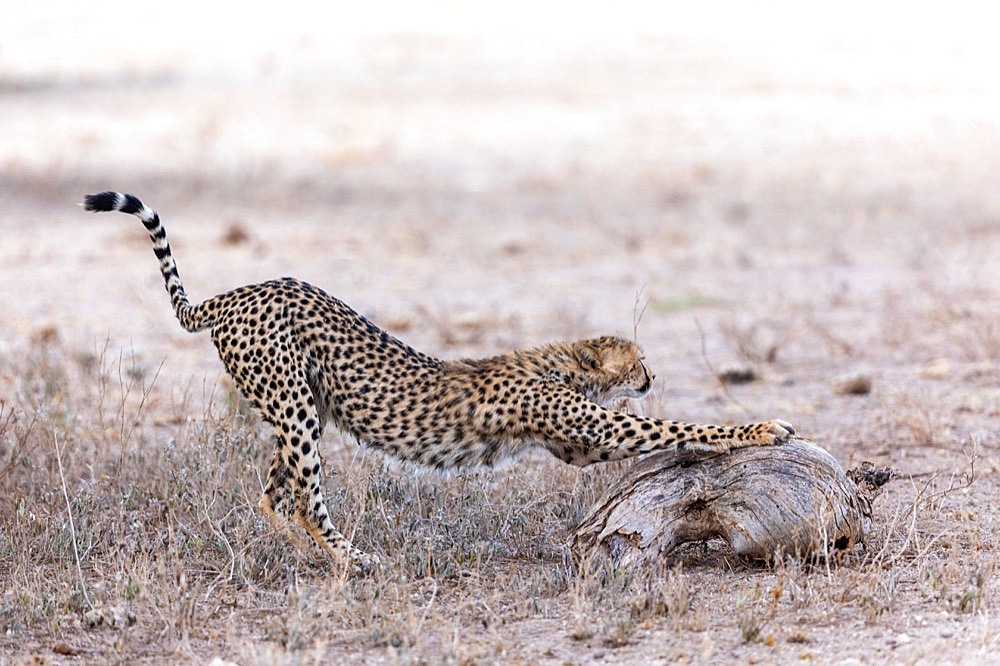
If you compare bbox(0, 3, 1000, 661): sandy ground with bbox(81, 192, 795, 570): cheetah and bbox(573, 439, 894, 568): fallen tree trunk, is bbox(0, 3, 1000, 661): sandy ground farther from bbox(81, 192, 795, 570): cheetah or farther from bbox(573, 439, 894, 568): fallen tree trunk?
bbox(81, 192, 795, 570): cheetah

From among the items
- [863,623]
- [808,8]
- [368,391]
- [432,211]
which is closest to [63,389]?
[368,391]

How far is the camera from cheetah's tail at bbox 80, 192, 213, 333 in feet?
15.3

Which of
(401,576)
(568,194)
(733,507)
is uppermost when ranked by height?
(568,194)

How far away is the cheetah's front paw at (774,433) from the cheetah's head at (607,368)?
537 millimetres

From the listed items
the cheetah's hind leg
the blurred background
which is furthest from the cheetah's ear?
the cheetah's hind leg

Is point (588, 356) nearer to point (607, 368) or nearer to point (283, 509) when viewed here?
point (607, 368)

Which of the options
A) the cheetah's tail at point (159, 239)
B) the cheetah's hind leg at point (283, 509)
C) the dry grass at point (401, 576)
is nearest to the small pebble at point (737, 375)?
the dry grass at point (401, 576)

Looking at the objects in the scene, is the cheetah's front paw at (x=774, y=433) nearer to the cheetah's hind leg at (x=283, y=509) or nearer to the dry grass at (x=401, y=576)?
the dry grass at (x=401, y=576)

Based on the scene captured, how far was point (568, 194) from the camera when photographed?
14719 mm

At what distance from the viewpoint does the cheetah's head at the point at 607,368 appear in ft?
15.9

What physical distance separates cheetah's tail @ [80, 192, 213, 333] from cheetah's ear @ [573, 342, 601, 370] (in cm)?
122

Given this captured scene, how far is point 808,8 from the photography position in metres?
24.6

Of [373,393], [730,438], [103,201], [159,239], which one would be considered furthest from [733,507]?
[103,201]

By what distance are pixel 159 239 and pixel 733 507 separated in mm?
2077
